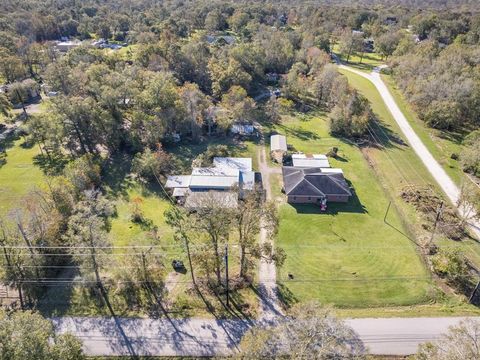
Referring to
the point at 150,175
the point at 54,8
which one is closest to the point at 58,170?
the point at 150,175

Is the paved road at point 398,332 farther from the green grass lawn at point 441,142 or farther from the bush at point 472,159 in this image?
the bush at point 472,159

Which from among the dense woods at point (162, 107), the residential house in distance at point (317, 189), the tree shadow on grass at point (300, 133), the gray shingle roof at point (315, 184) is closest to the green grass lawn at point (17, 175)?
the dense woods at point (162, 107)

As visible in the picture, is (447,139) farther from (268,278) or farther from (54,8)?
(54,8)

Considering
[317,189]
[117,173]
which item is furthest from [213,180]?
[117,173]

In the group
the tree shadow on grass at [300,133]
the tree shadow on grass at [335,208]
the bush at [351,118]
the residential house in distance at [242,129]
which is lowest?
the tree shadow on grass at [335,208]

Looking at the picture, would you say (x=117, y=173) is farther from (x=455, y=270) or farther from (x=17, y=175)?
(x=455, y=270)

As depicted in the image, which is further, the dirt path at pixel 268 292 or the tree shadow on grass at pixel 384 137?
the tree shadow on grass at pixel 384 137
